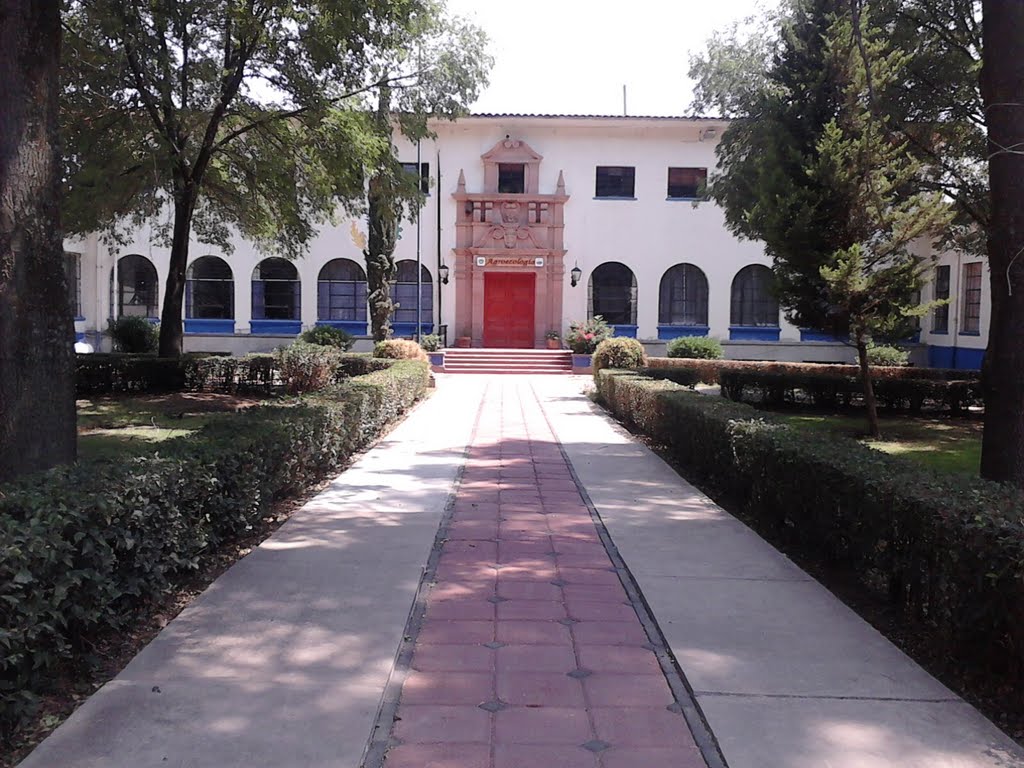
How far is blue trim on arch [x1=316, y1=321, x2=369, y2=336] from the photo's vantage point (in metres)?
30.1

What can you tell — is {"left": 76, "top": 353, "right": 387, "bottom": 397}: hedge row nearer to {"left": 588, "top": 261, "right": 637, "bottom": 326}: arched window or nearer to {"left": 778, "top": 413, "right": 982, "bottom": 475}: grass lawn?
{"left": 778, "top": 413, "right": 982, "bottom": 475}: grass lawn

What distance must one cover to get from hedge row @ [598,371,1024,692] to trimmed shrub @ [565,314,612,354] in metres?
17.8

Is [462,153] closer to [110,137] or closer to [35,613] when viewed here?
[110,137]

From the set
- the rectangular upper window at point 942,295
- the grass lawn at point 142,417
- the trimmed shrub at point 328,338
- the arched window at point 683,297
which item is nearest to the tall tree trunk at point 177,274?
the grass lawn at point 142,417

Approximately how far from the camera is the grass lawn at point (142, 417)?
1162 centimetres

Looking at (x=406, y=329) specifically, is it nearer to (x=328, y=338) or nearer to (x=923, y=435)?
(x=328, y=338)

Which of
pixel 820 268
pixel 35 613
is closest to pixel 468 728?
pixel 35 613

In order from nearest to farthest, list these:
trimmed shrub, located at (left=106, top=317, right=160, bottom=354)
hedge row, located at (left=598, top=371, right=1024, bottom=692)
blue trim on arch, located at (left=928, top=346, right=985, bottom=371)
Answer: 1. hedge row, located at (left=598, top=371, right=1024, bottom=692)
2. trimmed shrub, located at (left=106, top=317, right=160, bottom=354)
3. blue trim on arch, located at (left=928, top=346, right=985, bottom=371)

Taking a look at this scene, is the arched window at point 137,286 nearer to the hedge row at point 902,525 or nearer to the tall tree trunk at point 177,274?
the tall tree trunk at point 177,274

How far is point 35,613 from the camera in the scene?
340 centimetres

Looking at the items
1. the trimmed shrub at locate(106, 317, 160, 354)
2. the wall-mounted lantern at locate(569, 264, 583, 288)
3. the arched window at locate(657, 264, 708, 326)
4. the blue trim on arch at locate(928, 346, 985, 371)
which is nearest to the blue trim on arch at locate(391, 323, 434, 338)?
the wall-mounted lantern at locate(569, 264, 583, 288)

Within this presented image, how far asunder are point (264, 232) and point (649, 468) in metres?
13.5

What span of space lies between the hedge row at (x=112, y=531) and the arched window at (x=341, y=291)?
75.6 ft

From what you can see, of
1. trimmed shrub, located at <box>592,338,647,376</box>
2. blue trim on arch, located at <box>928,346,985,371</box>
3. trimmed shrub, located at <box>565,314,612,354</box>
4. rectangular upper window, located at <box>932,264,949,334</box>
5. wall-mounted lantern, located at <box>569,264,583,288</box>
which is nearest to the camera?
trimmed shrub, located at <box>592,338,647,376</box>
